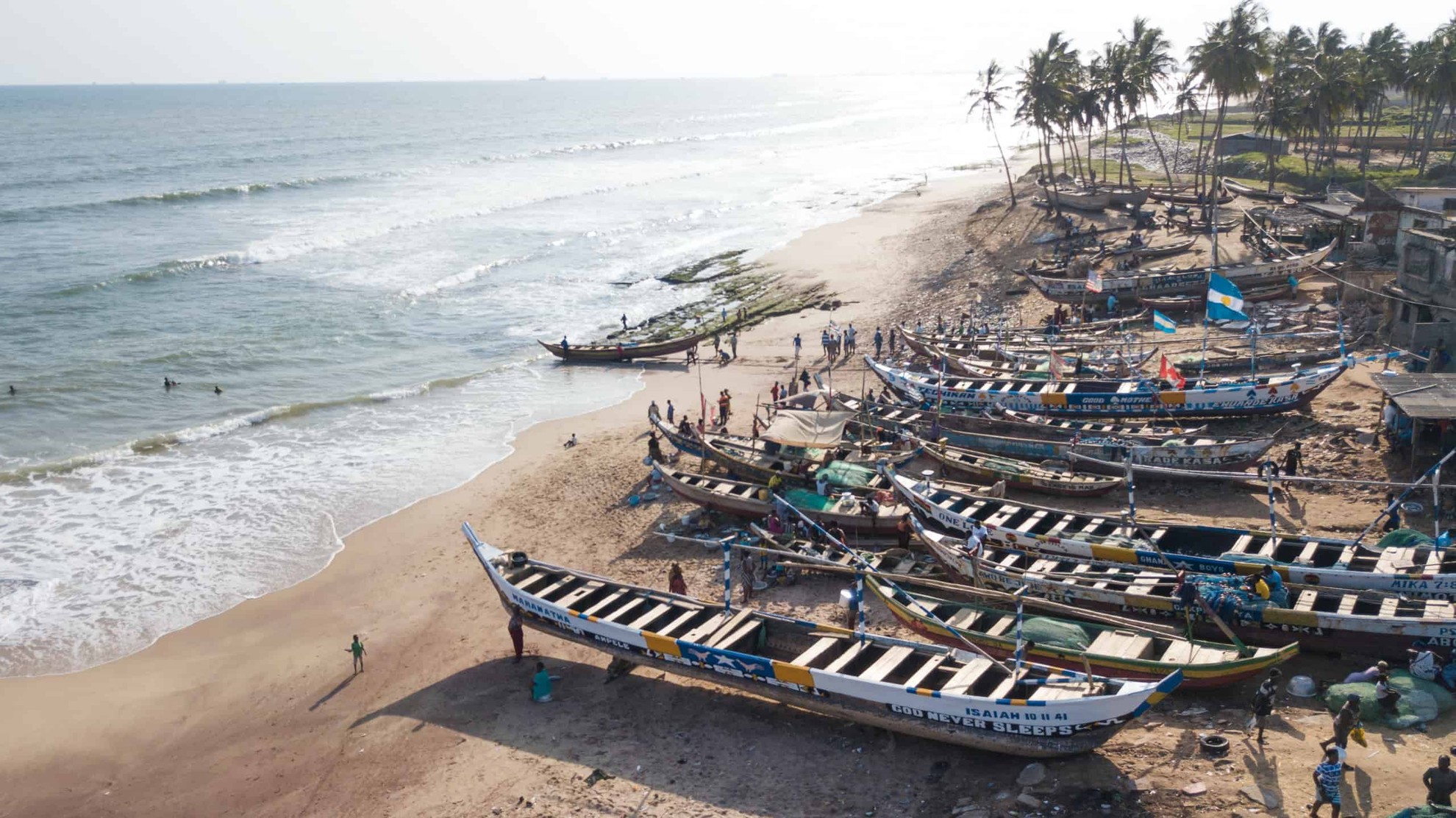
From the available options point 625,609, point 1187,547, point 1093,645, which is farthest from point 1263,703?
point 625,609

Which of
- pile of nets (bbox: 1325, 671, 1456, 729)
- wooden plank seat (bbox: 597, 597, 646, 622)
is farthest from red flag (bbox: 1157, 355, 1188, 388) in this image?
wooden plank seat (bbox: 597, 597, 646, 622)

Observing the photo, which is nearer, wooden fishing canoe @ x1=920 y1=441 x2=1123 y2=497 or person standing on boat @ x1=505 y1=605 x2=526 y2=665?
person standing on boat @ x1=505 y1=605 x2=526 y2=665

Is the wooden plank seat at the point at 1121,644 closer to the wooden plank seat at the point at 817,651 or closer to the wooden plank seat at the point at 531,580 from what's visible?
the wooden plank seat at the point at 817,651

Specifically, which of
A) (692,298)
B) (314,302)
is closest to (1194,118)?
(692,298)

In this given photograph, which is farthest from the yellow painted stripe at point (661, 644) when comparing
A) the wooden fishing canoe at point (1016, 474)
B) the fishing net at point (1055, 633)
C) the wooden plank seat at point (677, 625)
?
the wooden fishing canoe at point (1016, 474)

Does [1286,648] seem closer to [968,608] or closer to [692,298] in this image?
[968,608]

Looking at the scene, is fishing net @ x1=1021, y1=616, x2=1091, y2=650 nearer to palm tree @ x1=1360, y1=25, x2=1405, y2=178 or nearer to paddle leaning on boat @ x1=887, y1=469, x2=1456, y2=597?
paddle leaning on boat @ x1=887, y1=469, x2=1456, y2=597

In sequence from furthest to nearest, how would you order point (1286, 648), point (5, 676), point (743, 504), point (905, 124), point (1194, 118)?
point (905, 124), point (1194, 118), point (743, 504), point (5, 676), point (1286, 648)
